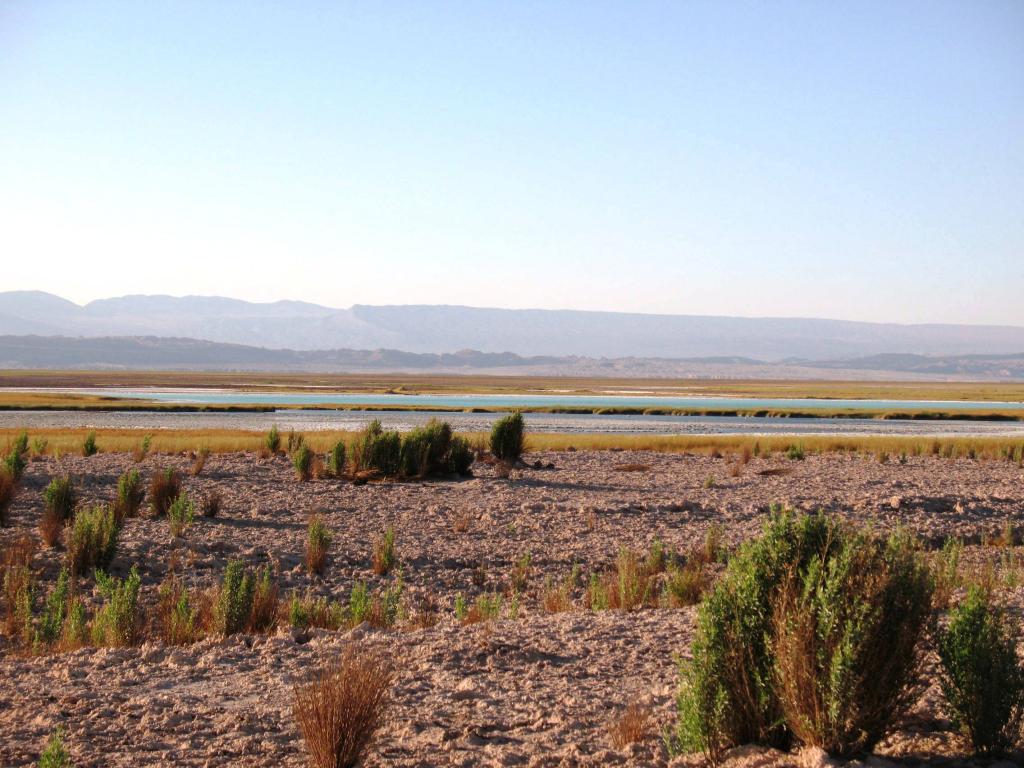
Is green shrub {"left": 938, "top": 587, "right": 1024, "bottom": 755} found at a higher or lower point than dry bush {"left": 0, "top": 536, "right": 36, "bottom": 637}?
higher

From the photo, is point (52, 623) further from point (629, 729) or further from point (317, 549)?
point (629, 729)

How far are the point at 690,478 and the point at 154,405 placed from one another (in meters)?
51.3

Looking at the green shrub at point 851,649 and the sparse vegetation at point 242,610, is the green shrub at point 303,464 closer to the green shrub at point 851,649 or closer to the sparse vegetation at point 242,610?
the sparse vegetation at point 242,610

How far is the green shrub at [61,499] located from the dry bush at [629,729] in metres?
10.6

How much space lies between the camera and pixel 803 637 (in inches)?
190

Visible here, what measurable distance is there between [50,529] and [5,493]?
277 cm

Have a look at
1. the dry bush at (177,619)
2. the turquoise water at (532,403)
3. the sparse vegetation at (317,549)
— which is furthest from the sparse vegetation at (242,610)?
the turquoise water at (532,403)

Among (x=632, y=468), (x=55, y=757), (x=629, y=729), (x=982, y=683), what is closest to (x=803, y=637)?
(x=982, y=683)

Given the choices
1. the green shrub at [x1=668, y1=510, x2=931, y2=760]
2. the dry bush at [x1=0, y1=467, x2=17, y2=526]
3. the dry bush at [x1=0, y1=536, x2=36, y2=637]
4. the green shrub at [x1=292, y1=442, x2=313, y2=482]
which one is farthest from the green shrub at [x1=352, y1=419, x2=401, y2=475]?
the green shrub at [x1=668, y1=510, x2=931, y2=760]

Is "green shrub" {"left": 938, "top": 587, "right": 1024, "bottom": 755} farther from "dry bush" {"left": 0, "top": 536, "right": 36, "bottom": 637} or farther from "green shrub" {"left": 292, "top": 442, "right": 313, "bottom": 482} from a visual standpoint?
"green shrub" {"left": 292, "top": 442, "right": 313, "bottom": 482}

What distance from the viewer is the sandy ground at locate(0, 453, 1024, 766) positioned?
5516 mm

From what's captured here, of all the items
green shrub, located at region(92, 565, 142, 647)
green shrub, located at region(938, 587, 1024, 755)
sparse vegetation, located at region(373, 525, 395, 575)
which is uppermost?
green shrub, located at region(938, 587, 1024, 755)

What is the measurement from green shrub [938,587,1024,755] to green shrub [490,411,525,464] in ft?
62.8

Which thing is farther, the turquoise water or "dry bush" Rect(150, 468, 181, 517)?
the turquoise water
